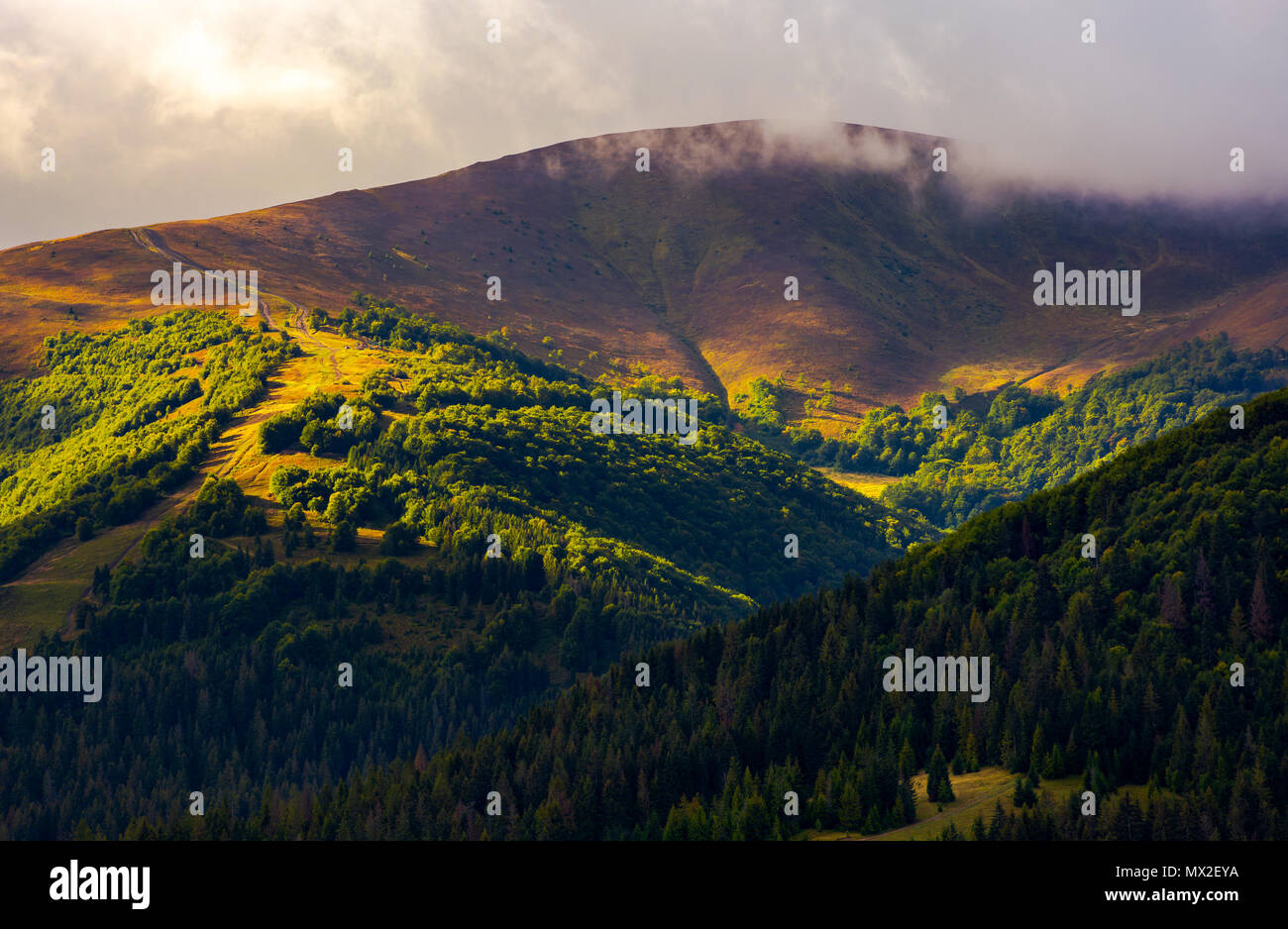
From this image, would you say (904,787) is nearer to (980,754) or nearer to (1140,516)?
(980,754)

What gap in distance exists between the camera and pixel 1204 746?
145375 millimetres

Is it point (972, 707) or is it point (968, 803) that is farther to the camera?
point (972, 707)

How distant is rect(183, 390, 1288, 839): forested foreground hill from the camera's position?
148125mm

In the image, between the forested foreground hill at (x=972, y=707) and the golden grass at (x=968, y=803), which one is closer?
the golden grass at (x=968, y=803)

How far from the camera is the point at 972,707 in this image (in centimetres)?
16350

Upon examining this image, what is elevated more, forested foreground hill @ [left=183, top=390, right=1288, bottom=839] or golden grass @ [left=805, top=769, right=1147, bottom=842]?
forested foreground hill @ [left=183, top=390, right=1288, bottom=839]

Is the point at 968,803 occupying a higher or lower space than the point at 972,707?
lower

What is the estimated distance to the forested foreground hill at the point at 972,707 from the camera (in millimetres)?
148125

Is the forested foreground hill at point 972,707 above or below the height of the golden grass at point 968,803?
above

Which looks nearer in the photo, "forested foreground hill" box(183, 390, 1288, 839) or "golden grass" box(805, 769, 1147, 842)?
"golden grass" box(805, 769, 1147, 842)
